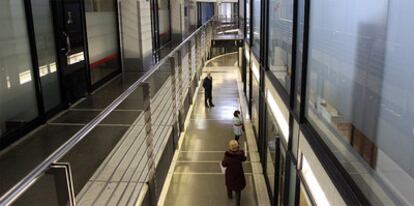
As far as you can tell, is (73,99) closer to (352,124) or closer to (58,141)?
(58,141)

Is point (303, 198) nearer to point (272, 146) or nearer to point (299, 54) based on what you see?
point (299, 54)

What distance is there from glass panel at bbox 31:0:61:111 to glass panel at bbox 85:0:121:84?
103 centimetres

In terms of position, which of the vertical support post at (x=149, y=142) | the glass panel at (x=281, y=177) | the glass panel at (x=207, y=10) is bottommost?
the glass panel at (x=281, y=177)

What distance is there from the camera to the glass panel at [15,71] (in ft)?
9.25

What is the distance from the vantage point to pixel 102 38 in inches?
204

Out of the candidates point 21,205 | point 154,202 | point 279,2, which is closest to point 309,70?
point 154,202

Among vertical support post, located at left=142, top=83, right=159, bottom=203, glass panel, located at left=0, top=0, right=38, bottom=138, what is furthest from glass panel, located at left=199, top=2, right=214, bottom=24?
vertical support post, located at left=142, top=83, right=159, bottom=203

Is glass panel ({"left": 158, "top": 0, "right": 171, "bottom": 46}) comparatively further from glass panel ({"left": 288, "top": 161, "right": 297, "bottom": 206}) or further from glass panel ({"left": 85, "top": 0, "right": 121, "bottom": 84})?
glass panel ({"left": 288, "top": 161, "right": 297, "bottom": 206})

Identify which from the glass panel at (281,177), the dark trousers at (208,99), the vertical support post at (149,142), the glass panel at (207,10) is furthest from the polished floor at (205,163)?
the glass panel at (207,10)

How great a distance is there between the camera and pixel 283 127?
97.5 inches

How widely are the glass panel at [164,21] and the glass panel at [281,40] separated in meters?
6.01

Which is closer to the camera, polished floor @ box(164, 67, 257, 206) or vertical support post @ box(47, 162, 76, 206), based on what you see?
vertical support post @ box(47, 162, 76, 206)

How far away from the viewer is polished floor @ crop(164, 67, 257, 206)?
379 cm

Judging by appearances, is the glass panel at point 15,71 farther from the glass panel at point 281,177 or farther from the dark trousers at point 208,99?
the dark trousers at point 208,99
